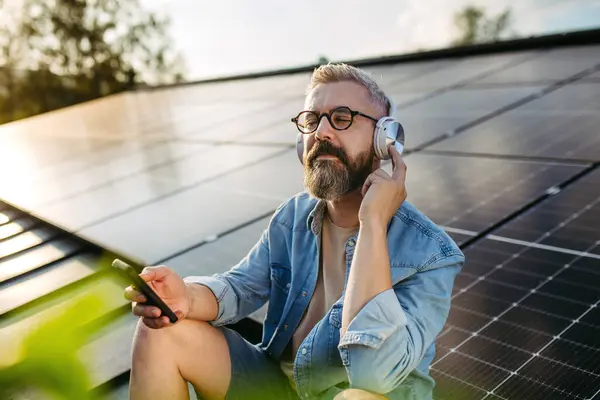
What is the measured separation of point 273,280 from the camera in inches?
104

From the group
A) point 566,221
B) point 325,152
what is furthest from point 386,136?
point 566,221

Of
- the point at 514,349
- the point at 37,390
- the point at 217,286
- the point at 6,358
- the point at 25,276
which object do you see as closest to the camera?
the point at 217,286

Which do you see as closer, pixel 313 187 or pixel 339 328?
pixel 339 328

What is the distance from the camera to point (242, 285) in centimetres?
266

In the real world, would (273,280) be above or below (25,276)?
above

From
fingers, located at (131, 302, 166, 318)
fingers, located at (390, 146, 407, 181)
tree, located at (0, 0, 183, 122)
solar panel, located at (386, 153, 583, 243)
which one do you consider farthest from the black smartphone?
tree, located at (0, 0, 183, 122)

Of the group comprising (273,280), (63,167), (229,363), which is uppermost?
(273,280)

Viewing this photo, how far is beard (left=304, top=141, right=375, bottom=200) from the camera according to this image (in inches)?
92.0

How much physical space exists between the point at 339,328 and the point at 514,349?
3.40 feet

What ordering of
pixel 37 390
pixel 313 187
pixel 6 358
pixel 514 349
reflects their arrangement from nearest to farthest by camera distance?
pixel 313 187 < pixel 514 349 < pixel 37 390 < pixel 6 358

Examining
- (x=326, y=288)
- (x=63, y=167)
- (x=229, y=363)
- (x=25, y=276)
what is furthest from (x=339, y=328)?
(x=63, y=167)

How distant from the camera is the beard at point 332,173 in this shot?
7.66ft

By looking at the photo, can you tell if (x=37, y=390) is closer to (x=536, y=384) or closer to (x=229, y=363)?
(x=229, y=363)

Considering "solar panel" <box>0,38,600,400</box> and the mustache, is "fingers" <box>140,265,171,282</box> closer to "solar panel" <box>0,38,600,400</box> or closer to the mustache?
the mustache
